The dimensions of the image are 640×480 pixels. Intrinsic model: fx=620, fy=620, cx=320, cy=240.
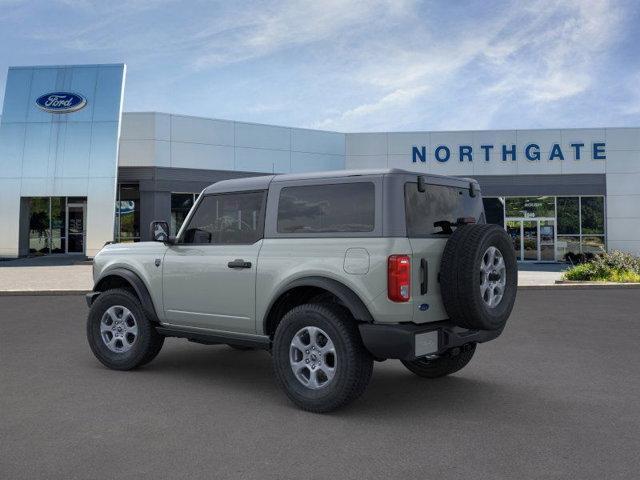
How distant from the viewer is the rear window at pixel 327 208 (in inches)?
198

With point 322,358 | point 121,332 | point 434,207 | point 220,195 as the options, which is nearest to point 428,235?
point 434,207

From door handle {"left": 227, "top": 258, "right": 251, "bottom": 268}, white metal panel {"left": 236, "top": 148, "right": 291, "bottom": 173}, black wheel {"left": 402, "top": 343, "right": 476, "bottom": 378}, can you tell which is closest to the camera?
door handle {"left": 227, "top": 258, "right": 251, "bottom": 268}

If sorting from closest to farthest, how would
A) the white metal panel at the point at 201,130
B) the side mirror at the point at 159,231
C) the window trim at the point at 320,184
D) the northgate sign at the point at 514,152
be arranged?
the window trim at the point at 320,184 < the side mirror at the point at 159,231 < the white metal panel at the point at 201,130 < the northgate sign at the point at 514,152

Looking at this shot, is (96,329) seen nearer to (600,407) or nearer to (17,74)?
(600,407)

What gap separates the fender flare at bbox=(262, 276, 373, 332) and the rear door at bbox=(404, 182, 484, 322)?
40 cm

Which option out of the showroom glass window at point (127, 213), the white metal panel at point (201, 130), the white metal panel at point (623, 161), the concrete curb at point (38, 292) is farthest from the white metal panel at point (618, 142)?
the concrete curb at point (38, 292)

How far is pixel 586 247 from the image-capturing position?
100ft

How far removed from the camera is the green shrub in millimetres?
17156

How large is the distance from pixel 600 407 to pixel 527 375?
47.5 inches

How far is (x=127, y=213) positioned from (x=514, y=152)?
19.1 meters

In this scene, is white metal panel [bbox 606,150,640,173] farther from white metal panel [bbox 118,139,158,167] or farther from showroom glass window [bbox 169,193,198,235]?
white metal panel [bbox 118,139,158,167]

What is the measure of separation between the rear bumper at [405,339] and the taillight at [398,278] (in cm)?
24

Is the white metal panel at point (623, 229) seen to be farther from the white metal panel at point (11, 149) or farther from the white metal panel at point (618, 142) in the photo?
the white metal panel at point (11, 149)

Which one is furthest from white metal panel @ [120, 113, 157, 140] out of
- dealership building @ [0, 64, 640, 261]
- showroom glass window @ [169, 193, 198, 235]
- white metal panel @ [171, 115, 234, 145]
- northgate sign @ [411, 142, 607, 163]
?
northgate sign @ [411, 142, 607, 163]
